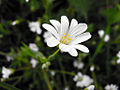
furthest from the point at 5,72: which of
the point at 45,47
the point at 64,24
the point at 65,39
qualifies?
the point at 64,24

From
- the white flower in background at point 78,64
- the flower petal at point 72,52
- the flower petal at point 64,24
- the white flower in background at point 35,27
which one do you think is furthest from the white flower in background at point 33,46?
the flower petal at point 72,52

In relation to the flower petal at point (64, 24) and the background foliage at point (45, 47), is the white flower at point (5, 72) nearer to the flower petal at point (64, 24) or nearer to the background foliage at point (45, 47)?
the background foliage at point (45, 47)

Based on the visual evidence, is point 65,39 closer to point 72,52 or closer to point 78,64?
point 72,52

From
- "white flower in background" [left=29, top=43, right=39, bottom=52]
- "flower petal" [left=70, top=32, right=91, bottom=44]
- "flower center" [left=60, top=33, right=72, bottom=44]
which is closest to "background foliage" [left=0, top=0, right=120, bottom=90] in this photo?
"white flower in background" [left=29, top=43, right=39, bottom=52]

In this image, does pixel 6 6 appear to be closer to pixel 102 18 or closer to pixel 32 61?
pixel 32 61

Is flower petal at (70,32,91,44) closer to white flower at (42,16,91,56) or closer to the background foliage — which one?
white flower at (42,16,91,56)

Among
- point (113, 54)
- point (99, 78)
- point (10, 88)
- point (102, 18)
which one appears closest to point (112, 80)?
point (99, 78)
